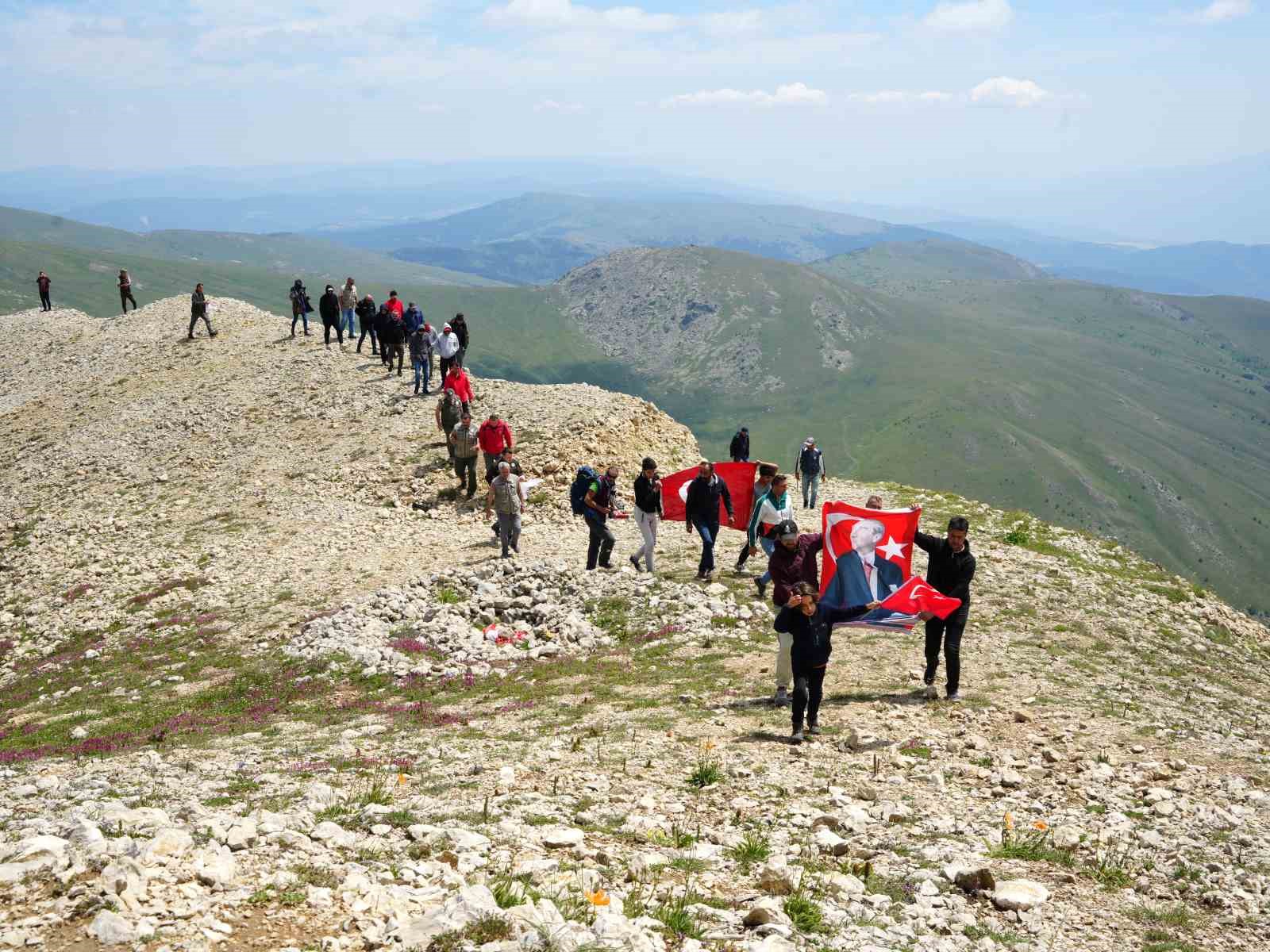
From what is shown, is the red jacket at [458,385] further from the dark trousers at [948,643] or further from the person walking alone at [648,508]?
the dark trousers at [948,643]

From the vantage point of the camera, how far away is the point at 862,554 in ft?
48.1

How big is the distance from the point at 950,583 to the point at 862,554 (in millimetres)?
1468

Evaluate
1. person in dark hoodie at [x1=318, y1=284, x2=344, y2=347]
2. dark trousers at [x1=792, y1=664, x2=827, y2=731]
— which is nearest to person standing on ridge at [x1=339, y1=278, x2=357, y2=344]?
person in dark hoodie at [x1=318, y1=284, x2=344, y2=347]

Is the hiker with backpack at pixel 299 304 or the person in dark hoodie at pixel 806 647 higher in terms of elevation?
the hiker with backpack at pixel 299 304

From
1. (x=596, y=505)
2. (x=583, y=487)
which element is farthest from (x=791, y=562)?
(x=583, y=487)

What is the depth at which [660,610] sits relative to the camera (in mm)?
20000

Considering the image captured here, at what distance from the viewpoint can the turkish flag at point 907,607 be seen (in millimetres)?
13898

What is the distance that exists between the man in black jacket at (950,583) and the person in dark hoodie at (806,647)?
252 centimetres

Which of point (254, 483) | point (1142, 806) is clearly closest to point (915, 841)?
point (1142, 806)

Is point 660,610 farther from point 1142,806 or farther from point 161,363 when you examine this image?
point 161,363

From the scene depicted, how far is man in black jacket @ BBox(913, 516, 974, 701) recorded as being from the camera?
13875 millimetres

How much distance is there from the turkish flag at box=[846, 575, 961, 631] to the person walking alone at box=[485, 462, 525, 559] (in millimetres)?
10812

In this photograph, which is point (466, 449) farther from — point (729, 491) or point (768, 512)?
point (768, 512)

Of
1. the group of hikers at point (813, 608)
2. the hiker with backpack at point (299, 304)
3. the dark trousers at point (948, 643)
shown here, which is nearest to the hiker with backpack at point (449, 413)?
the group of hikers at point (813, 608)
